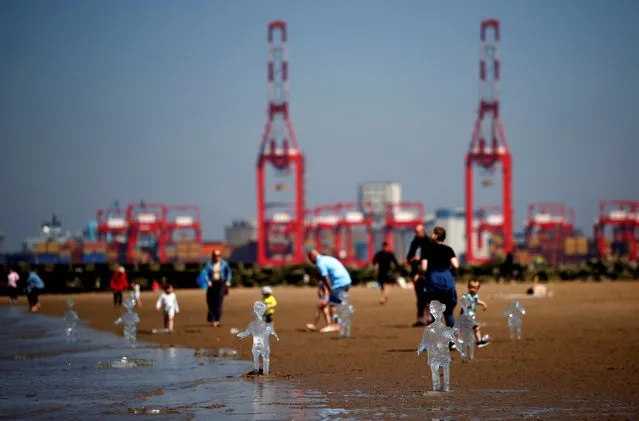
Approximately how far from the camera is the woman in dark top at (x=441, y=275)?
46.6 ft

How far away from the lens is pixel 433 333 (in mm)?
10414

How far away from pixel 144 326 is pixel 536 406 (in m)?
13.7

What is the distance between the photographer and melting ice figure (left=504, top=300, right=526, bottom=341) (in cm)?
1563

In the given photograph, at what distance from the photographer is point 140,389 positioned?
1126 centimetres

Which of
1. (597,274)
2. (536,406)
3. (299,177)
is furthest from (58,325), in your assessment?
(299,177)

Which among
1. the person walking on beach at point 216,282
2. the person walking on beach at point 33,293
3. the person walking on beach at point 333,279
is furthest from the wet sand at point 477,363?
the person walking on beach at point 33,293

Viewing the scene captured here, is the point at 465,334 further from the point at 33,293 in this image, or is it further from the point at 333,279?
the point at 33,293

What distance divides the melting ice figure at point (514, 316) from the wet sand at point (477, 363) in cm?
18

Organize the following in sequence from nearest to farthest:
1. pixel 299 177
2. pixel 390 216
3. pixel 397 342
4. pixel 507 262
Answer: pixel 397 342 → pixel 507 262 → pixel 299 177 → pixel 390 216

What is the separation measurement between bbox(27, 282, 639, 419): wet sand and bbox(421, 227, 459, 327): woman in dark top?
0.71 metres

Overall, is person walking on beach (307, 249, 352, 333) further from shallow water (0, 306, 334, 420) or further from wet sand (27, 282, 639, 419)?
shallow water (0, 306, 334, 420)

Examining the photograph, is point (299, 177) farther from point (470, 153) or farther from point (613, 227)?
point (613, 227)

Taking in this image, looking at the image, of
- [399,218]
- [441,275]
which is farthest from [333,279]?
[399,218]

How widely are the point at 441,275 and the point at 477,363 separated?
149 centimetres
